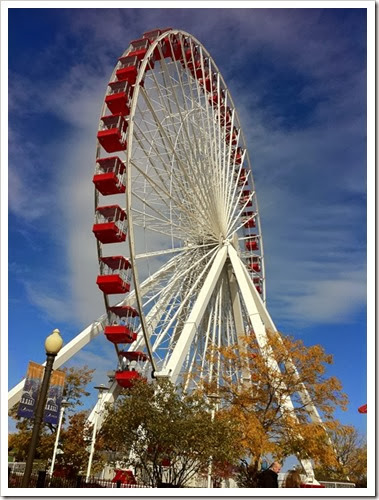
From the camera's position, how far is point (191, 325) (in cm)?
2098

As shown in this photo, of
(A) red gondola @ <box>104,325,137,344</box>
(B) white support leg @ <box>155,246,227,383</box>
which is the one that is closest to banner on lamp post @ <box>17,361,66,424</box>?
(B) white support leg @ <box>155,246,227,383</box>

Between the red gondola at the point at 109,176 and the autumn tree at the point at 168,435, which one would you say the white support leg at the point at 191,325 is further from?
the red gondola at the point at 109,176

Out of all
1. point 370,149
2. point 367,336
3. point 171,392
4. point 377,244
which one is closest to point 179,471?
point 171,392

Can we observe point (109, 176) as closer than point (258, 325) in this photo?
Yes

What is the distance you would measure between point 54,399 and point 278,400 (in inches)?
467

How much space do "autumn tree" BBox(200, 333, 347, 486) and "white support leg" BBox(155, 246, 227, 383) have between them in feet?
7.40

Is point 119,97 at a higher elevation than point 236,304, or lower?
higher

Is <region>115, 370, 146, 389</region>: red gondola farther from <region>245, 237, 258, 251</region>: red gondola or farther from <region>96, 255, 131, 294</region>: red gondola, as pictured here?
<region>245, 237, 258, 251</region>: red gondola

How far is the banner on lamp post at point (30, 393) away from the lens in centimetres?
990

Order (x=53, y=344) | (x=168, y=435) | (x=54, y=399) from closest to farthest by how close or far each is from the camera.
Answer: (x=53, y=344) < (x=54, y=399) < (x=168, y=435)

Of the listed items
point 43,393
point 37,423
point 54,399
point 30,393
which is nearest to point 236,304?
point 54,399

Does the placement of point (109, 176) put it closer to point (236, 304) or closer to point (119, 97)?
point (119, 97)

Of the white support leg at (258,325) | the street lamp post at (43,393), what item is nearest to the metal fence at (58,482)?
the street lamp post at (43,393)

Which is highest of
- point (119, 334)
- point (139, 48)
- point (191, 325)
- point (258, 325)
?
point (139, 48)
